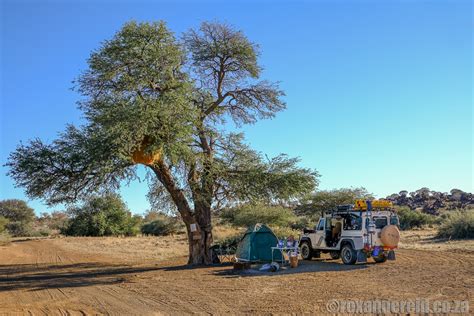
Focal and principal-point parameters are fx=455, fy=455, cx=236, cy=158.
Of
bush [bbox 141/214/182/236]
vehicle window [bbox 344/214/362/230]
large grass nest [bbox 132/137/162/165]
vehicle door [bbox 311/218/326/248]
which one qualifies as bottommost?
bush [bbox 141/214/182/236]

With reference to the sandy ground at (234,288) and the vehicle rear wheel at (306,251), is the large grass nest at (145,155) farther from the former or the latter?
the vehicle rear wheel at (306,251)

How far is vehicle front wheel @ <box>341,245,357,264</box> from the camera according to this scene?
19.2 meters

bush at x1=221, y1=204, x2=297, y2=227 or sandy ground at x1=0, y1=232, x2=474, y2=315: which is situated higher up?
bush at x1=221, y1=204, x2=297, y2=227

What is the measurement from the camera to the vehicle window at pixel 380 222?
1926 centimetres

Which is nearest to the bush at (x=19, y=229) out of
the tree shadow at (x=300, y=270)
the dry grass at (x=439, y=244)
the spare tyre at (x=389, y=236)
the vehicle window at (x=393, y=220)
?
the dry grass at (x=439, y=244)

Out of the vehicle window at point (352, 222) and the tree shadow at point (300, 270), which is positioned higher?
the vehicle window at point (352, 222)

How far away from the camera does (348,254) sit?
19.5 m

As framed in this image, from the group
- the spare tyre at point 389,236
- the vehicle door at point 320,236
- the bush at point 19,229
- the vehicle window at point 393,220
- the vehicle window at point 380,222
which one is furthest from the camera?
the bush at point 19,229

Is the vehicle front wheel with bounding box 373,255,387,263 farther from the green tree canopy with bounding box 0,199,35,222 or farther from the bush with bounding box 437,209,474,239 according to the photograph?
the green tree canopy with bounding box 0,199,35,222

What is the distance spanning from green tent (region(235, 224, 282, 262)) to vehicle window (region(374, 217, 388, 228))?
4511 mm

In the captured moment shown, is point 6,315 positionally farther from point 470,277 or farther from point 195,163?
point 470,277

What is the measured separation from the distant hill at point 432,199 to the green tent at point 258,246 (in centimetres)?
5472

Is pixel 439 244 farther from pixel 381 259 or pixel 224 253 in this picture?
pixel 224 253

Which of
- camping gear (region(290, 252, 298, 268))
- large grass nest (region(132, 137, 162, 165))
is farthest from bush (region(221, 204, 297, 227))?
large grass nest (region(132, 137, 162, 165))
